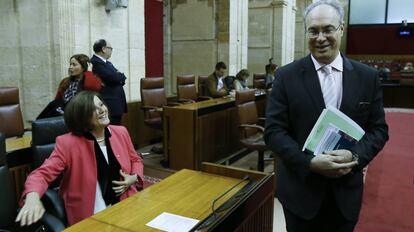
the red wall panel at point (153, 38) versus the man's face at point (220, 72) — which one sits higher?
the red wall panel at point (153, 38)

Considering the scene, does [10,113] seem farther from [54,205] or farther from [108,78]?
[54,205]

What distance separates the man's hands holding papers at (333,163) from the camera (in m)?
1.35

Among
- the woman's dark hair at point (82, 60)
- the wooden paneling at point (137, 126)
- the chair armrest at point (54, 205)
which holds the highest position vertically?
the woman's dark hair at point (82, 60)

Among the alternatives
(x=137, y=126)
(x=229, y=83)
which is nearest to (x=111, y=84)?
(x=137, y=126)

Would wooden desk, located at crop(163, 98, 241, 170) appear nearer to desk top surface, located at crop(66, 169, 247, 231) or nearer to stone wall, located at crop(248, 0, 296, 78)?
desk top surface, located at crop(66, 169, 247, 231)

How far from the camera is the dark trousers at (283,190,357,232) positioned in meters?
1.47

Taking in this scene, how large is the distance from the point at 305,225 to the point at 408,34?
1412 cm

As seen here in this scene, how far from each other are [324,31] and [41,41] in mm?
4039

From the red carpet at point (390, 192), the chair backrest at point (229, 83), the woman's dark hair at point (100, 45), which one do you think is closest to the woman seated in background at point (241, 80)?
the chair backrest at point (229, 83)

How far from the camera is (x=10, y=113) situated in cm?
397

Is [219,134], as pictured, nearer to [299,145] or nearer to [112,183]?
[112,183]

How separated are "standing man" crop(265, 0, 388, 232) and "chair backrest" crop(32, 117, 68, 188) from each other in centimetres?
146

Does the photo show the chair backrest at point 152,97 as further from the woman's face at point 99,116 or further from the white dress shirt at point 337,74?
the white dress shirt at point 337,74

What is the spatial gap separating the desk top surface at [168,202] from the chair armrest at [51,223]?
23 centimetres
